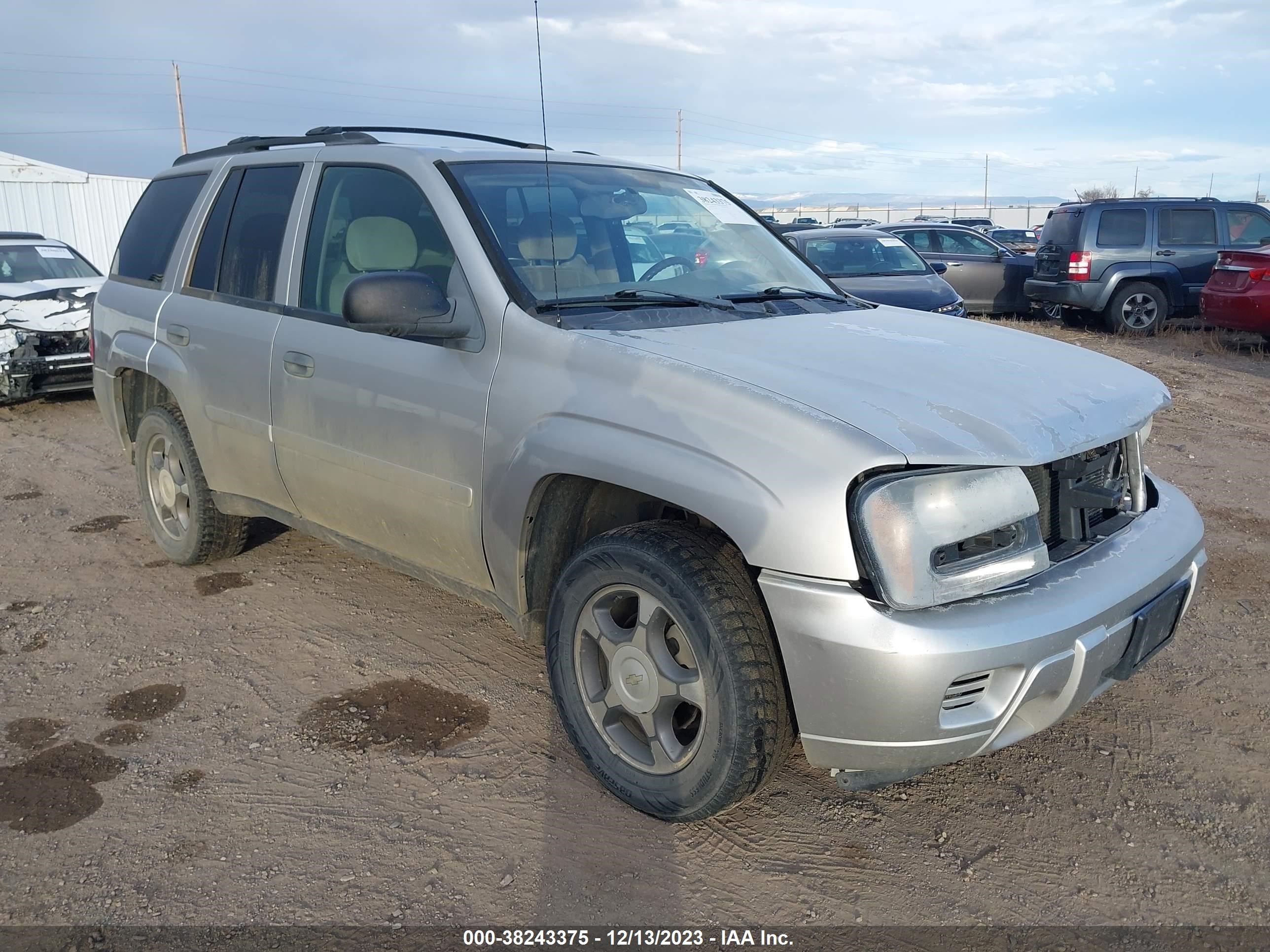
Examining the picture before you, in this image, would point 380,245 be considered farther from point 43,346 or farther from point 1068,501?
point 43,346

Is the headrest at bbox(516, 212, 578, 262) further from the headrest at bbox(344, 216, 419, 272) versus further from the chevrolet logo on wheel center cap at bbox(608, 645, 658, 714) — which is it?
the chevrolet logo on wheel center cap at bbox(608, 645, 658, 714)

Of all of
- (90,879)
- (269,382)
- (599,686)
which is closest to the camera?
(90,879)

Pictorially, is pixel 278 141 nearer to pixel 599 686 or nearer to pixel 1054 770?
pixel 599 686

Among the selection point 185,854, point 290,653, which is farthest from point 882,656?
point 290,653

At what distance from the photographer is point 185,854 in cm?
263

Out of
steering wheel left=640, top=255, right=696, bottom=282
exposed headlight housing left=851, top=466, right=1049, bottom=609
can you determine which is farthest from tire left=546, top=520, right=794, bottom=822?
steering wheel left=640, top=255, right=696, bottom=282

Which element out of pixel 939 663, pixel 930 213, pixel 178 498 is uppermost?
pixel 930 213

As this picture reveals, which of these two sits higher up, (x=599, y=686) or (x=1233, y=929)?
(x=599, y=686)

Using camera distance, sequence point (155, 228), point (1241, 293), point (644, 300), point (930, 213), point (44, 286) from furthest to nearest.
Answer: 1. point (930, 213)
2. point (1241, 293)
3. point (44, 286)
4. point (155, 228)
5. point (644, 300)

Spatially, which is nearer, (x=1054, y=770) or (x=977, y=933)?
(x=977, y=933)

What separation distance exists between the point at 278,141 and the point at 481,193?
1.43 m

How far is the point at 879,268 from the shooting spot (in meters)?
10.1

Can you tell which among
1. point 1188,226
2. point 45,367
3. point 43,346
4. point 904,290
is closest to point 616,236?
point 904,290

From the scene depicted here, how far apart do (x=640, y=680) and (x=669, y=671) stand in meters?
0.12
